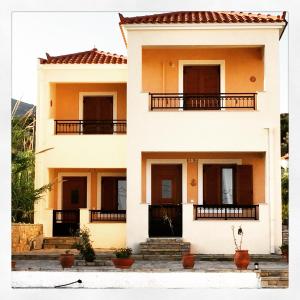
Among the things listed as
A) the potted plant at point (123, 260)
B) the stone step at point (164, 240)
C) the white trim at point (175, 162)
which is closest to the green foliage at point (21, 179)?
the white trim at point (175, 162)

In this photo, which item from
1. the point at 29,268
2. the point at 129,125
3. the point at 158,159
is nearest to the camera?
the point at 29,268

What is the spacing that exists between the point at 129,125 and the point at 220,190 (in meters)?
3.46

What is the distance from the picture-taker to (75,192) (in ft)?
77.7

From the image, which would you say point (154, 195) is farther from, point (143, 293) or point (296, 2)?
point (296, 2)

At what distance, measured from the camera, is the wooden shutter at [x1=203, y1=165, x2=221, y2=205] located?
21875 mm

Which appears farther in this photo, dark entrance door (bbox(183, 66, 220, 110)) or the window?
the window

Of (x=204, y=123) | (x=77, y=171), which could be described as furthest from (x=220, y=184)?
(x=77, y=171)

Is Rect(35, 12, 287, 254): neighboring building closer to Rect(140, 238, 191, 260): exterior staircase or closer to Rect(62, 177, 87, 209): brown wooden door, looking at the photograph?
Rect(62, 177, 87, 209): brown wooden door

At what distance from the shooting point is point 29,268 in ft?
60.0

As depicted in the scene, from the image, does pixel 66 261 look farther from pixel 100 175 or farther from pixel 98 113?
pixel 98 113

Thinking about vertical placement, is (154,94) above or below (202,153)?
above

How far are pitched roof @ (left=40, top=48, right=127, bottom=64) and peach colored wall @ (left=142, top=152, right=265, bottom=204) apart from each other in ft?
10.1

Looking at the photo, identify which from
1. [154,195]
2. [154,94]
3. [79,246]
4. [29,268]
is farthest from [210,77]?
[29,268]

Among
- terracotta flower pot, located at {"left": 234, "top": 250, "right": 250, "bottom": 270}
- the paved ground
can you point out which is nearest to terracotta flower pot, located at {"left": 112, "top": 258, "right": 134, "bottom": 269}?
the paved ground
